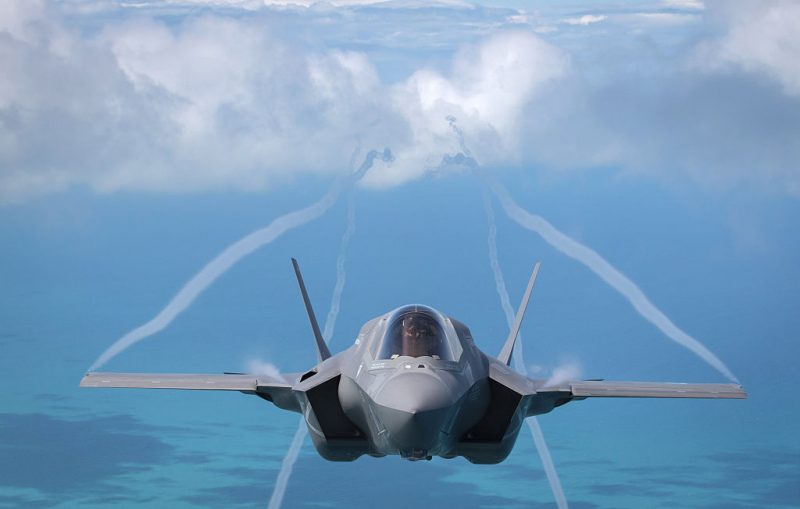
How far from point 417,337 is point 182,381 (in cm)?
680

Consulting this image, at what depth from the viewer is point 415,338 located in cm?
2381

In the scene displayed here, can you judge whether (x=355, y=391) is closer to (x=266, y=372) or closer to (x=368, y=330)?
(x=368, y=330)

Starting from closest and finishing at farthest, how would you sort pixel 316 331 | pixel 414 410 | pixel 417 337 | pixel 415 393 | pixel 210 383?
pixel 414 410, pixel 415 393, pixel 417 337, pixel 210 383, pixel 316 331

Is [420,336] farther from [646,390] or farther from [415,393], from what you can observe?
[646,390]

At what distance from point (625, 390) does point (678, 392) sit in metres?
1.19

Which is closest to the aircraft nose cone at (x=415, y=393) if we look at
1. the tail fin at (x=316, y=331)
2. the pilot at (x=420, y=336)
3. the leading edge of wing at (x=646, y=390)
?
the pilot at (x=420, y=336)

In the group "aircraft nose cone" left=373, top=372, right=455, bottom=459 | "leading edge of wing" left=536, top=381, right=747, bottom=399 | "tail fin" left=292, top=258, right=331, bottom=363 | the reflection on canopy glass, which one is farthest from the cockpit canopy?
"tail fin" left=292, top=258, right=331, bottom=363

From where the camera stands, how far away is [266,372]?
1123 inches

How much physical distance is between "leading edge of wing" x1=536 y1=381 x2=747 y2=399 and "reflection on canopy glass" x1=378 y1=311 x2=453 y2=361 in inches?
166

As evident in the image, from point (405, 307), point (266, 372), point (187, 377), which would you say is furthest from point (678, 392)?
point (187, 377)

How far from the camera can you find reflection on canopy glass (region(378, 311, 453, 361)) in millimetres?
23578

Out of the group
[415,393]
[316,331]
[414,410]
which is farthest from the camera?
Answer: [316,331]

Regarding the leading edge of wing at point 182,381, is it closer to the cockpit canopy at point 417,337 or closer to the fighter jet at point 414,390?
the fighter jet at point 414,390

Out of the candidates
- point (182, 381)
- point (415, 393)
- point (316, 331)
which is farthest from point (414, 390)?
point (316, 331)
